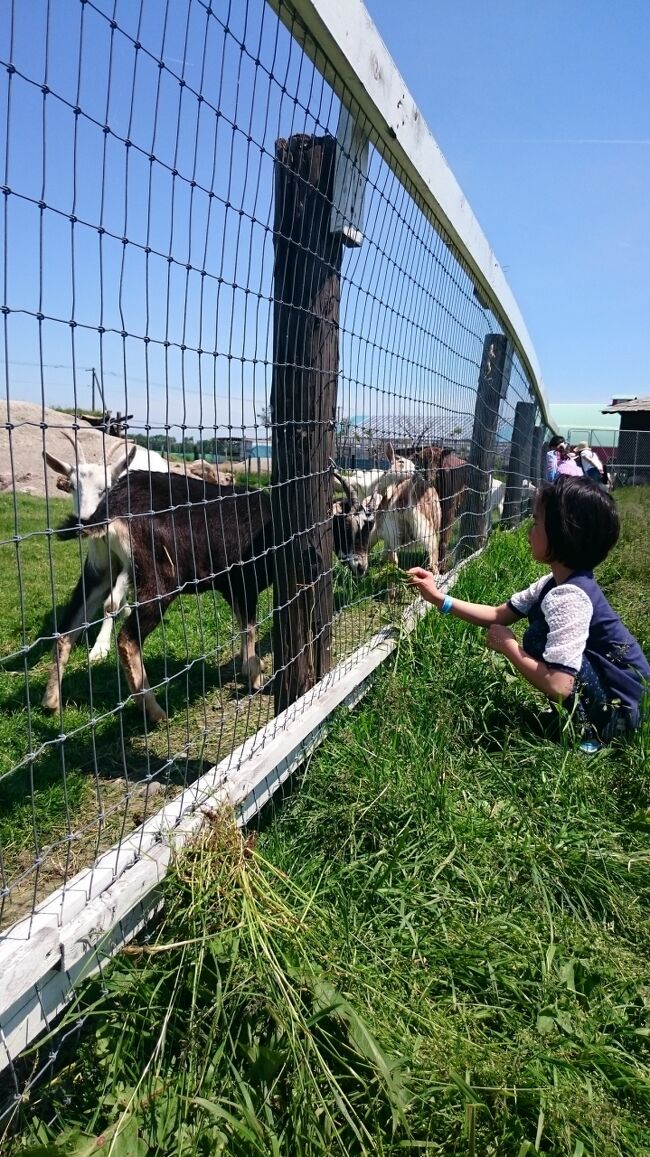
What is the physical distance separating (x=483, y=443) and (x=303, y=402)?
14.9 ft

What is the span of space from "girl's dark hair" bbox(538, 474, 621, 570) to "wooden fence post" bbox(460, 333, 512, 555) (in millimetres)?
3417

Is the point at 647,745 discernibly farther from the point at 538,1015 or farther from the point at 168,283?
the point at 168,283

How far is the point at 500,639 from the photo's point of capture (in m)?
3.64

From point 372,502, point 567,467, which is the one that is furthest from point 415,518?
point 567,467

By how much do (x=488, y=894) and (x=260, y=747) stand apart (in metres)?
0.82

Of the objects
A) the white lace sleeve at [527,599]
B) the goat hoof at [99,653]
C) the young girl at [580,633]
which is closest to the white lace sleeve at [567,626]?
the young girl at [580,633]

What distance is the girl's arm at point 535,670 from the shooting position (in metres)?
3.48

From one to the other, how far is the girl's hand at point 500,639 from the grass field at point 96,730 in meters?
0.67

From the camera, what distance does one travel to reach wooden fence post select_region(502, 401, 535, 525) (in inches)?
426

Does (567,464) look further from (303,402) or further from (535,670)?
(303,402)

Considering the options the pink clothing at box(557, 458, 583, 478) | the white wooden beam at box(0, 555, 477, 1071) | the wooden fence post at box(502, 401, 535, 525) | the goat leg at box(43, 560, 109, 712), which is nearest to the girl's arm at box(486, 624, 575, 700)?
the white wooden beam at box(0, 555, 477, 1071)

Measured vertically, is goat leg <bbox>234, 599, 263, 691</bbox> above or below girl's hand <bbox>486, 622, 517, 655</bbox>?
below

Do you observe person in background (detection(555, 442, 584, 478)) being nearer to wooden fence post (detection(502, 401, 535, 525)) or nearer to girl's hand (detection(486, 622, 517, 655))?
wooden fence post (detection(502, 401, 535, 525))

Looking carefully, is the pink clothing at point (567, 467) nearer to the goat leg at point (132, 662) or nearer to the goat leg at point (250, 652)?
the goat leg at point (250, 652)
